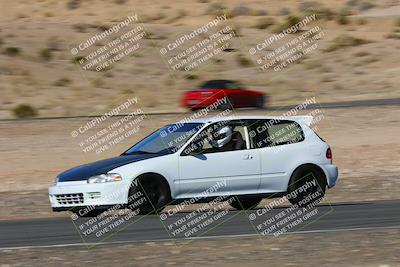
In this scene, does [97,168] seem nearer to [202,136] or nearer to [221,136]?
[202,136]

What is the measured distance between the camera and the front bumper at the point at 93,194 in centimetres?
1437

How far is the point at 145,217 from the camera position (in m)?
14.4

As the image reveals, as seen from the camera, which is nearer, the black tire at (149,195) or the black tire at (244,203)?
the black tire at (149,195)

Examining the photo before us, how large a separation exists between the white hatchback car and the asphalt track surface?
30 centimetres

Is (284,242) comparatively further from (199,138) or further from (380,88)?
(380,88)

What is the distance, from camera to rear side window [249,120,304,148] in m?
15.6

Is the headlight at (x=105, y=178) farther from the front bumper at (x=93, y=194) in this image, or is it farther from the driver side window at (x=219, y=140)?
the driver side window at (x=219, y=140)

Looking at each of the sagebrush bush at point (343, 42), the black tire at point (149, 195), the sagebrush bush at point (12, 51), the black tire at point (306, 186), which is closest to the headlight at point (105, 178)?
the black tire at point (149, 195)

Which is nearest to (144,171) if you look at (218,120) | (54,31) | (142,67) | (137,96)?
(218,120)

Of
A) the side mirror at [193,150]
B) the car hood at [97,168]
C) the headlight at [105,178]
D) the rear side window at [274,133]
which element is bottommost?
the rear side window at [274,133]

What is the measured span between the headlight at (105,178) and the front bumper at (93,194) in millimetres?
52

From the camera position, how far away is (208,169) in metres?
15.0

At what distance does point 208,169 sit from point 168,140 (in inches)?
31.3

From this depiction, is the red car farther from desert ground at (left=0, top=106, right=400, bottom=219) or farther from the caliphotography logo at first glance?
desert ground at (left=0, top=106, right=400, bottom=219)
